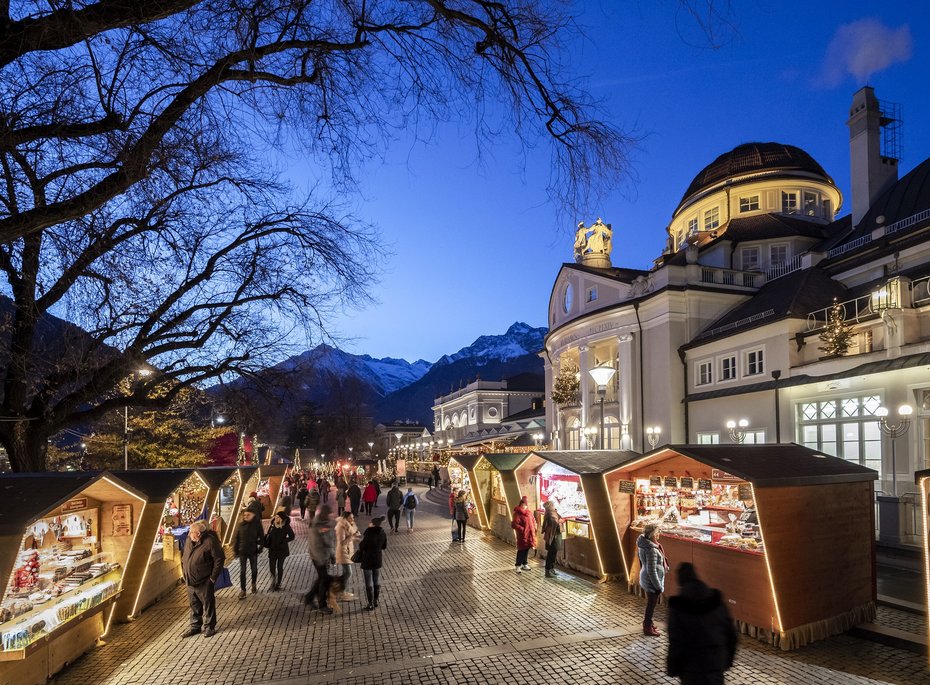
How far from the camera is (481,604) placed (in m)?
Result: 10.7

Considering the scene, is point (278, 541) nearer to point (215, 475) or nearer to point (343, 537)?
point (343, 537)

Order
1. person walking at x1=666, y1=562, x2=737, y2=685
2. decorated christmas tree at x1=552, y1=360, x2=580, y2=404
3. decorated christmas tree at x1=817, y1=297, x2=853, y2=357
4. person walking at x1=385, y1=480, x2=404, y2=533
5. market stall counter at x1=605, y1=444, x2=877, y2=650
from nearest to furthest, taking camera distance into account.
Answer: person walking at x1=666, y1=562, x2=737, y2=685 < market stall counter at x1=605, y1=444, x2=877, y2=650 < decorated christmas tree at x1=817, y1=297, x2=853, y2=357 < person walking at x1=385, y1=480, x2=404, y2=533 < decorated christmas tree at x1=552, y1=360, x2=580, y2=404

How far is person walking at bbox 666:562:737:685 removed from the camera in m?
5.03

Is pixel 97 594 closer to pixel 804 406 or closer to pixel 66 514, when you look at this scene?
pixel 66 514

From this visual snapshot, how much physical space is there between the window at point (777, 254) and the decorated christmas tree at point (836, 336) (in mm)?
15210

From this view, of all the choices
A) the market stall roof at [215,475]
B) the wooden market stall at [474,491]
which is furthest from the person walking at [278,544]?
the wooden market stall at [474,491]

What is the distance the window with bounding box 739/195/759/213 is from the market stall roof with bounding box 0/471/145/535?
40.6m

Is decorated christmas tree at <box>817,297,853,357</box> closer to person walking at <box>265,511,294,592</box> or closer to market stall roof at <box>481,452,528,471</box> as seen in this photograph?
market stall roof at <box>481,452,528,471</box>

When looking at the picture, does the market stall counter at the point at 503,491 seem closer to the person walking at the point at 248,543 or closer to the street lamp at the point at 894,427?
the person walking at the point at 248,543

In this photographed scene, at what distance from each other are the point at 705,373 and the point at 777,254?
11.3 m

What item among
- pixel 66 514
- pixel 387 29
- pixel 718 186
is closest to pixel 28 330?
pixel 66 514

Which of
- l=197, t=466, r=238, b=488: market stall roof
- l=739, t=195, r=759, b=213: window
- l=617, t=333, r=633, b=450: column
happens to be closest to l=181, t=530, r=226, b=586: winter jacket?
l=197, t=466, r=238, b=488: market stall roof

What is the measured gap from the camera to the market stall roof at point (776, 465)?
8.26m

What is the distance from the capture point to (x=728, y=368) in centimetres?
2719
